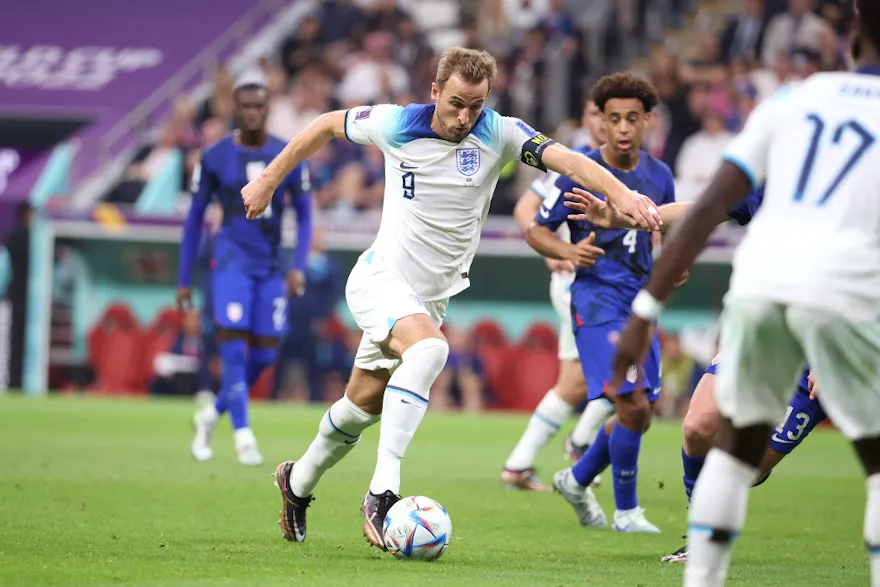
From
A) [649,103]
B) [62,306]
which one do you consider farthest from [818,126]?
[62,306]

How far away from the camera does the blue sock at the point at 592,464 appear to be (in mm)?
8023

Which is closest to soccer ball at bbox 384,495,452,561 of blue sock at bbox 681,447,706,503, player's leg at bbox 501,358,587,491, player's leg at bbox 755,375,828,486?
blue sock at bbox 681,447,706,503

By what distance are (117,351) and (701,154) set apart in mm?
9531

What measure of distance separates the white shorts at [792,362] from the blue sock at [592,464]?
3.69 m

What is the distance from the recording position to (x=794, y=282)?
409 centimetres

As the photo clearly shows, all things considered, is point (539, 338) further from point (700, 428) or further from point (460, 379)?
point (700, 428)

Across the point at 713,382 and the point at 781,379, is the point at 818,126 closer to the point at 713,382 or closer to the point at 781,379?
the point at 781,379

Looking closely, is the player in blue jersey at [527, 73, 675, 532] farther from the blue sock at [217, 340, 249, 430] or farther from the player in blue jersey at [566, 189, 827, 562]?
the blue sock at [217, 340, 249, 430]

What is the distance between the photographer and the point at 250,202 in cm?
637

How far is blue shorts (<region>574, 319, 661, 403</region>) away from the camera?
7895mm

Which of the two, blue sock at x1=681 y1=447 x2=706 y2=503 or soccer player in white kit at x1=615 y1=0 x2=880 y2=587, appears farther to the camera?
blue sock at x1=681 y1=447 x2=706 y2=503

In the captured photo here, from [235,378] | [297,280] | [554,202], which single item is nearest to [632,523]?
[554,202]

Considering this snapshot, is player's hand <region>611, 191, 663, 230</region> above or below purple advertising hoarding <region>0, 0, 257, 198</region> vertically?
below

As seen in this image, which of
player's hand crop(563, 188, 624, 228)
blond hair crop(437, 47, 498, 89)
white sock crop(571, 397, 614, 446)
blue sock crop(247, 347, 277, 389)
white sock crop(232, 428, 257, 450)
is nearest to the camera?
player's hand crop(563, 188, 624, 228)
